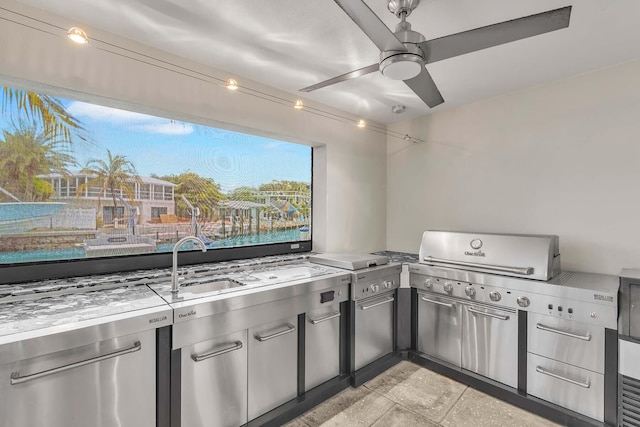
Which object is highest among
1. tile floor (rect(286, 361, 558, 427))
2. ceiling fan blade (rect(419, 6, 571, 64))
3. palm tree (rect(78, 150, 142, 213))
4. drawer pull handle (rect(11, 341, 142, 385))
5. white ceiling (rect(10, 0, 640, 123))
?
white ceiling (rect(10, 0, 640, 123))

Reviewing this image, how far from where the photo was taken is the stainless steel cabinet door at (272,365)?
1769 mm

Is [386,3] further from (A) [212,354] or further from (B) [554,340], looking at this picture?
(B) [554,340]

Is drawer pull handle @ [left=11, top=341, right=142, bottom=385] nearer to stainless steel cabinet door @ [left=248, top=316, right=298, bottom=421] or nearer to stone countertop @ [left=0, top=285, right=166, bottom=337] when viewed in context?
stone countertop @ [left=0, top=285, right=166, bottom=337]

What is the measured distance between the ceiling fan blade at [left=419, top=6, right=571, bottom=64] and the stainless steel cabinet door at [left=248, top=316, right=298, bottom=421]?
170cm

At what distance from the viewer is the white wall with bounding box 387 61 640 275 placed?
2.11 metres

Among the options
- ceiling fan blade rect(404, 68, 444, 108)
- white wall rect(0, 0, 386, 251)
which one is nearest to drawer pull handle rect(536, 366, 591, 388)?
white wall rect(0, 0, 386, 251)

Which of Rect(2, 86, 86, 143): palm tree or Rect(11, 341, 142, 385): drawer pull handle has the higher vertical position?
Rect(2, 86, 86, 143): palm tree

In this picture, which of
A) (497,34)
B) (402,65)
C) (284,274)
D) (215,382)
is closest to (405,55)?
(402,65)

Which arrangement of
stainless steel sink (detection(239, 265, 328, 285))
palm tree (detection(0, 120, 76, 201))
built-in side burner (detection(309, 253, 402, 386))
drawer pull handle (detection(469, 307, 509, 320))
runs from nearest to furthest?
palm tree (detection(0, 120, 76, 201)), stainless steel sink (detection(239, 265, 328, 285)), drawer pull handle (detection(469, 307, 509, 320)), built-in side burner (detection(309, 253, 402, 386))

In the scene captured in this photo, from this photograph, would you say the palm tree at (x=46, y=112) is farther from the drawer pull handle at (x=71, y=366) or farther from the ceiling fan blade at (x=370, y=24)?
the ceiling fan blade at (x=370, y=24)

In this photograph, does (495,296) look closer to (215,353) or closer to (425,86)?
(425,86)

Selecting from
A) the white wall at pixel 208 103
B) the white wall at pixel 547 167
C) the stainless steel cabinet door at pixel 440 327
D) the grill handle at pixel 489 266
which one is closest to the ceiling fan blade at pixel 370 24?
the white wall at pixel 208 103

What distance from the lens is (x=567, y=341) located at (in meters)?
1.88

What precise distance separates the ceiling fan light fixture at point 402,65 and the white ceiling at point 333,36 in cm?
37
